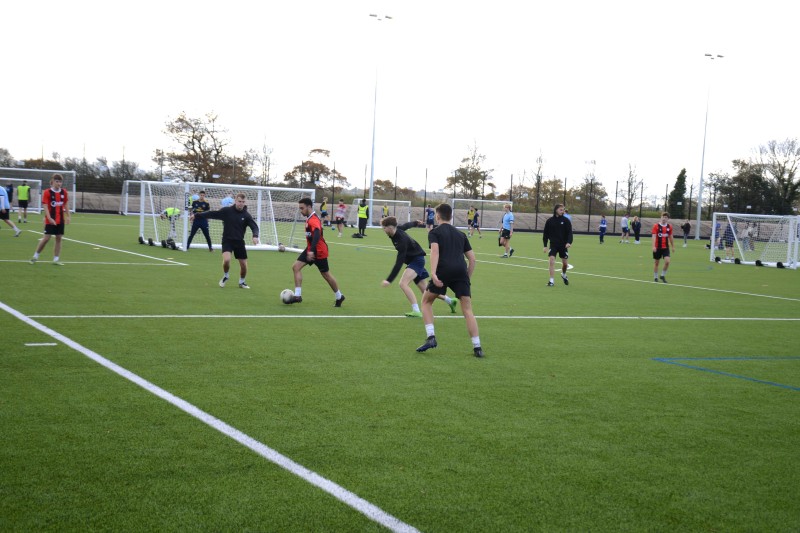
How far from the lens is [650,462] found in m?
5.45

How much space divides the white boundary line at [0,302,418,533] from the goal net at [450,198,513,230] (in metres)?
58.1

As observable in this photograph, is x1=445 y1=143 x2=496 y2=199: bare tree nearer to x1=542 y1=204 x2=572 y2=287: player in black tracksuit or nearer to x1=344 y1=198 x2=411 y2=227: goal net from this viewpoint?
x1=344 y1=198 x2=411 y2=227: goal net

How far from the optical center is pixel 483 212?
224 ft

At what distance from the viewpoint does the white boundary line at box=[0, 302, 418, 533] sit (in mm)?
4309

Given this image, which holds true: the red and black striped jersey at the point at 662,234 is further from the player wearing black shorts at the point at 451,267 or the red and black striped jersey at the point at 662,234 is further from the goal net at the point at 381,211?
the goal net at the point at 381,211

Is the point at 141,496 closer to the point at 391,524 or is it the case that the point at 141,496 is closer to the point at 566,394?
the point at 391,524

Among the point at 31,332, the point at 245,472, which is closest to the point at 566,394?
the point at 245,472

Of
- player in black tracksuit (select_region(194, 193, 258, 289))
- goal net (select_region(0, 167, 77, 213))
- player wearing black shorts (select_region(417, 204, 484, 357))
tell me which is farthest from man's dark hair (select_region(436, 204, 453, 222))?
goal net (select_region(0, 167, 77, 213))

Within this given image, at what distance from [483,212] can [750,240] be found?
111ft

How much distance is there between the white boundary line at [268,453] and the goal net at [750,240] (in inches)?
1155

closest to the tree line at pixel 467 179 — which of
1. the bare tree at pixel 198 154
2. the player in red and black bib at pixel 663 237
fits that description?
the bare tree at pixel 198 154

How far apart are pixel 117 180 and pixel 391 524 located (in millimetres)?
67400

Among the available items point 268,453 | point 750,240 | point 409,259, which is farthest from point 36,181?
point 268,453

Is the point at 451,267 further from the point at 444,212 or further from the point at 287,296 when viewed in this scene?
the point at 287,296
